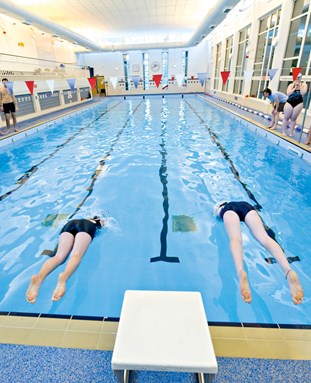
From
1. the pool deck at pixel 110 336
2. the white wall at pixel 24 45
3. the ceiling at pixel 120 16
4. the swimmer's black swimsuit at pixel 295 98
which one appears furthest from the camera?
the white wall at pixel 24 45

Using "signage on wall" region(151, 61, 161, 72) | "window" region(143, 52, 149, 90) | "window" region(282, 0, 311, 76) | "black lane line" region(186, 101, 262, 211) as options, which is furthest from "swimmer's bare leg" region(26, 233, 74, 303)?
"signage on wall" region(151, 61, 161, 72)

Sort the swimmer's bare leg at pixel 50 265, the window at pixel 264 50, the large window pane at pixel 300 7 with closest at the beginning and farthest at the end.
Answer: the swimmer's bare leg at pixel 50 265, the large window pane at pixel 300 7, the window at pixel 264 50

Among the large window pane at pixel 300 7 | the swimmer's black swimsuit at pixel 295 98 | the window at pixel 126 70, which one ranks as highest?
the large window pane at pixel 300 7

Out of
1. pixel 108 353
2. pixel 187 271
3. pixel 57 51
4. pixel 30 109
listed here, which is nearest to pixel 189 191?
pixel 187 271

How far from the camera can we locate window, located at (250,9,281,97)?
8.31 metres

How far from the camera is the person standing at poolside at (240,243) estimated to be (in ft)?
5.43

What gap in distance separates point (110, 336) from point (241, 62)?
13489 millimetres

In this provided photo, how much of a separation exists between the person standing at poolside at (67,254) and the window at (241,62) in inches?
470

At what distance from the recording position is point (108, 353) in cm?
141

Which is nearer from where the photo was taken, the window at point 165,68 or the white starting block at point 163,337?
the white starting block at point 163,337

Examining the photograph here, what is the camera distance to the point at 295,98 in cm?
536

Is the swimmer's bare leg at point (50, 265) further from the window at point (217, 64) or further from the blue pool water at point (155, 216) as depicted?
the window at point (217, 64)

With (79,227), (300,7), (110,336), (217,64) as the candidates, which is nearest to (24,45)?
(217,64)

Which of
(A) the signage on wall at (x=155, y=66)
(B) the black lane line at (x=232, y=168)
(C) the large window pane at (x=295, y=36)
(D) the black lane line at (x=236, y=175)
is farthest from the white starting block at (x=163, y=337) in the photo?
(A) the signage on wall at (x=155, y=66)
